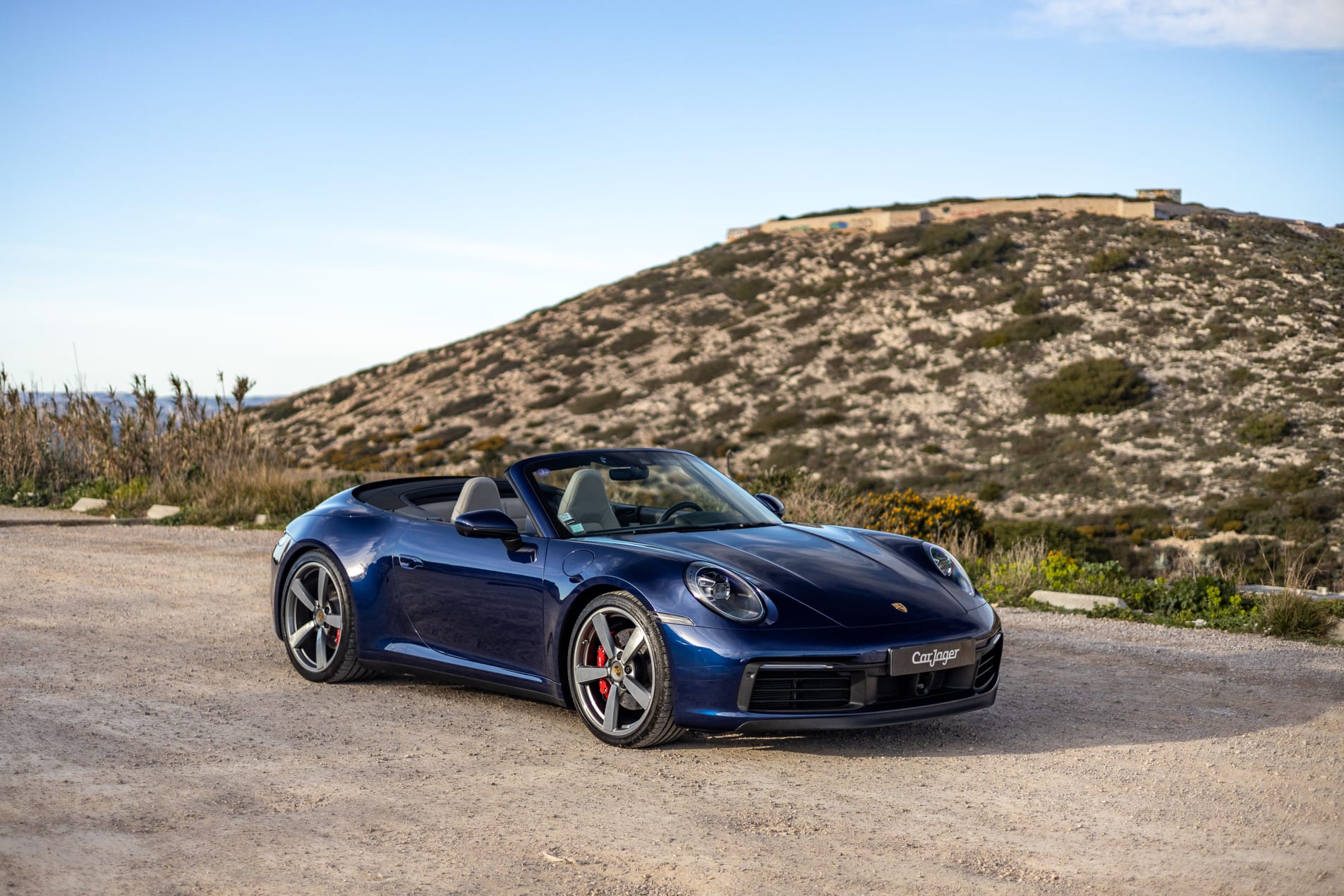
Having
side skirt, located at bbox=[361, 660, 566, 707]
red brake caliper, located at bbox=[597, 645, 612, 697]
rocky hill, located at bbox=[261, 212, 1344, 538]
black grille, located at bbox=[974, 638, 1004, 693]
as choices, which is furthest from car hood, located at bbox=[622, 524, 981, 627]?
rocky hill, located at bbox=[261, 212, 1344, 538]

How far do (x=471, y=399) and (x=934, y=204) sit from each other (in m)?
32.6

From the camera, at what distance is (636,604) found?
586 cm

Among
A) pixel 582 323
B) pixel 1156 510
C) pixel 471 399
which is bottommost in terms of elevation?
pixel 1156 510

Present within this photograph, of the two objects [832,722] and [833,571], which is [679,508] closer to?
[833,571]

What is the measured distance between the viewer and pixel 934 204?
260 feet

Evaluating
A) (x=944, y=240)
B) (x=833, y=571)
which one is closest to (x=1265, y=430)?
(x=944, y=240)

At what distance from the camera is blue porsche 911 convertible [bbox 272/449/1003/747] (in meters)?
5.59

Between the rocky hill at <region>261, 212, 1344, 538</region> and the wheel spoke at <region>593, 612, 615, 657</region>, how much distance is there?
2991 centimetres

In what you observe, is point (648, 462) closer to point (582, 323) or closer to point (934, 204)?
point (582, 323)

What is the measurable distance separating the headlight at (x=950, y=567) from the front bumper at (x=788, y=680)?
2.96ft

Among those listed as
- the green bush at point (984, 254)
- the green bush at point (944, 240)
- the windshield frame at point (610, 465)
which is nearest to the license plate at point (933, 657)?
the windshield frame at point (610, 465)

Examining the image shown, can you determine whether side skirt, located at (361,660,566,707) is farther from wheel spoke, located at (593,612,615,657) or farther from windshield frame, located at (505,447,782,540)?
windshield frame, located at (505,447,782,540)

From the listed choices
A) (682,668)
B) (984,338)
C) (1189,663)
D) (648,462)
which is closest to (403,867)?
(682,668)

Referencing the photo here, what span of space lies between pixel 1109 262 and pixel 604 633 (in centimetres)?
6048
